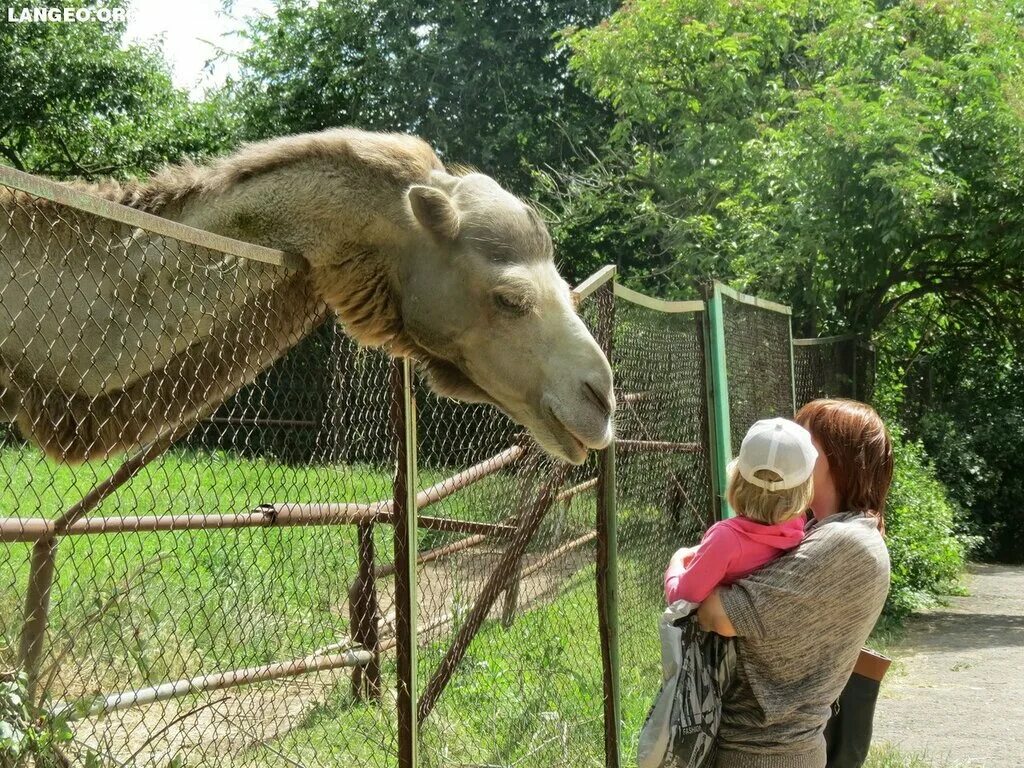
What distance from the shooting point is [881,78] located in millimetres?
11914

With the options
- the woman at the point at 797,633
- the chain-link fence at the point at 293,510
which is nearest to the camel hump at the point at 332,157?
the chain-link fence at the point at 293,510

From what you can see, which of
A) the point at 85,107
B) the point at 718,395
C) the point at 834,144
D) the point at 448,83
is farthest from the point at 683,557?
the point at 448,83

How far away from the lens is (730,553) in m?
3.12

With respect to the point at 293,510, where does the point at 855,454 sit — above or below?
above

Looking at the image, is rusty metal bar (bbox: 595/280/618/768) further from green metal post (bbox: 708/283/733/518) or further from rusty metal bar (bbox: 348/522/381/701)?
green metal post (bbox: 708/283/733/518)

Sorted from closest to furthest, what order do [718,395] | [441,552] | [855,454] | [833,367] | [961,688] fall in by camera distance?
1. [855,454]
2. [441,552]
3. [718,395]
4. [961,688]
5. [833,367]

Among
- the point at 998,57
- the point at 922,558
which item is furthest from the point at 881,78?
the point at 922,558

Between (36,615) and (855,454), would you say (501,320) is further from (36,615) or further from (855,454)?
(36,615)

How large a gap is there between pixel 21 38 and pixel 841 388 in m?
13.7

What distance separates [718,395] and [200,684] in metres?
3.53

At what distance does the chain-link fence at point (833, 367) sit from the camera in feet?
32.7

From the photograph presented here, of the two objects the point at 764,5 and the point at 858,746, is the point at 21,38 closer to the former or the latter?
the point at 764,5

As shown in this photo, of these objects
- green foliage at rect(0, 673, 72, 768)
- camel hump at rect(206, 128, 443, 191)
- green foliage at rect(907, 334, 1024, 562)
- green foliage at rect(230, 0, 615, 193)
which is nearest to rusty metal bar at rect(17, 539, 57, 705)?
green foliage at rect(0, 673, 72, 768)

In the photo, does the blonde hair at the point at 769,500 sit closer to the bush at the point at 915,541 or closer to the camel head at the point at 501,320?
the camel head at the point at 501,320
